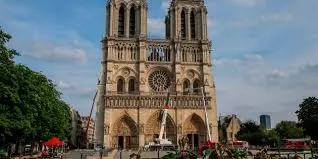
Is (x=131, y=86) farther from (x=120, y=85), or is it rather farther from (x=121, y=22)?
(x=121, y=22)

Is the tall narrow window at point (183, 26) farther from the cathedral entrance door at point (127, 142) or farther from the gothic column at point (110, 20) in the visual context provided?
the cathedral entrance door at point (127, 142)

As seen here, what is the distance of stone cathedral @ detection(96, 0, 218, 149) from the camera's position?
194ft

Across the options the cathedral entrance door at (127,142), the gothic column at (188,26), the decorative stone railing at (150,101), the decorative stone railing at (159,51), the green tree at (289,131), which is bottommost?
the cathedral entrance door at (127,142)

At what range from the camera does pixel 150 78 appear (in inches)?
2466

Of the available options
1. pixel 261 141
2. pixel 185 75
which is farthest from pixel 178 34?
pixel 261 141

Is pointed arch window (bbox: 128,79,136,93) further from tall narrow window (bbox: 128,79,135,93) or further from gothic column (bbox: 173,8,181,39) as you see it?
gothic column (bbox: 173,8,181,39)

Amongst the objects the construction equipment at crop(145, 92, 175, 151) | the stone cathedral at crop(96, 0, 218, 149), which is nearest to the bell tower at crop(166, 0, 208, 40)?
the stone cathedral at crop(96, 0, 218, 149)

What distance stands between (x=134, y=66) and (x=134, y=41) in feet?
13.1

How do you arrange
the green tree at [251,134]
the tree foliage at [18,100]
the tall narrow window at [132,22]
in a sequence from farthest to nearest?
the green tree at [251,134] < the tall narrow window at [132,22] < the tree foliage at [18,100]

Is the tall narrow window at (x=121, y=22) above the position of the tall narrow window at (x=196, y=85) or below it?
above

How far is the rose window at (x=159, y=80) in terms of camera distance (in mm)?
62631

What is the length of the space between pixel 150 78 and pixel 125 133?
9.56m

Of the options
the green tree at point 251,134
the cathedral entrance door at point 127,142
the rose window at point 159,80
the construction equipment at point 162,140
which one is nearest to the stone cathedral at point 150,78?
the rose window at point 159,80

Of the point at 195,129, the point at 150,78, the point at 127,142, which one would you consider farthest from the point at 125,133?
the point at 195,129
